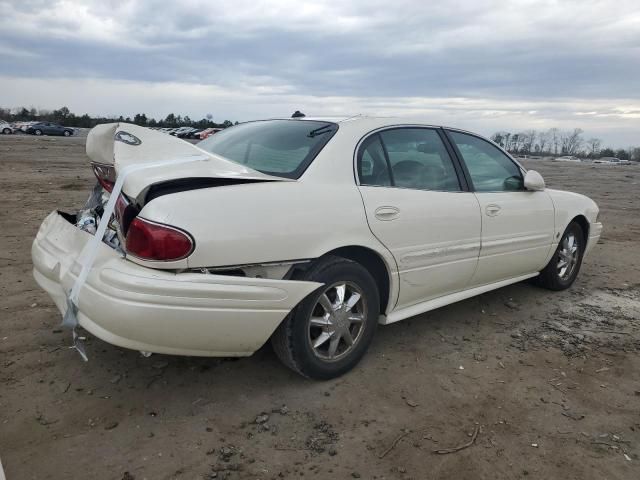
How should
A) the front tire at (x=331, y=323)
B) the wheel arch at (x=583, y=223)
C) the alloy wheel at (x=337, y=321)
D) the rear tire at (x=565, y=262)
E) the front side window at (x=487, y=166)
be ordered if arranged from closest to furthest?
1. the front tire at (x=331, y=323)
2. the alloy wheel at (x=337, y=321)
3. the front side window at (x=487, y=166)
4. the rear tire at (x=565, y=262)
5. the wheel arch at (x=583, y=223)

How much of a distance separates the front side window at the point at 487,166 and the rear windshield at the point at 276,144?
1244 millimetres

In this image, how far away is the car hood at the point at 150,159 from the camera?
8.50ft

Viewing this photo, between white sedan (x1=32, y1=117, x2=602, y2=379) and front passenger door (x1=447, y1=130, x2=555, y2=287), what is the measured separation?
0.02m

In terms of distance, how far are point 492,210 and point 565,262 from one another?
1.57 meters

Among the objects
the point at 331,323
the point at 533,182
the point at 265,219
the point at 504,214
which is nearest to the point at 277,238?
the point at 265,219

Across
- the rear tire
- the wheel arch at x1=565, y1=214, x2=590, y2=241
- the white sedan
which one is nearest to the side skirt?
the white sedan

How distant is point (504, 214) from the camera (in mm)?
4027

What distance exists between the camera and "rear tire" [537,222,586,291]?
4.89 meters

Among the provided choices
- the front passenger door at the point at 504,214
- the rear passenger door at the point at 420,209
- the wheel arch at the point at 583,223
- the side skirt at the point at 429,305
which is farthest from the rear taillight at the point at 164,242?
the wheel arch at the point at 583,223

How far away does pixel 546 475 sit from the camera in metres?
2.35

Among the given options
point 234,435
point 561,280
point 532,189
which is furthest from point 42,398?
point 561,280

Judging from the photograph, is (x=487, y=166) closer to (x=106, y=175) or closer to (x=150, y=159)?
(x=150, y=159)

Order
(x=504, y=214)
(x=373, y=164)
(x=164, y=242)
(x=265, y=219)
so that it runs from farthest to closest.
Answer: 1. (x=504, y=214)
2. (x=373, y=164)
3. (x=265, y=219)
4. (x=164, y=242)

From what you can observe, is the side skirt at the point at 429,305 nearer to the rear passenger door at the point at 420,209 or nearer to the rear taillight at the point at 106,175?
the rear passenger door at the point at 420,209
